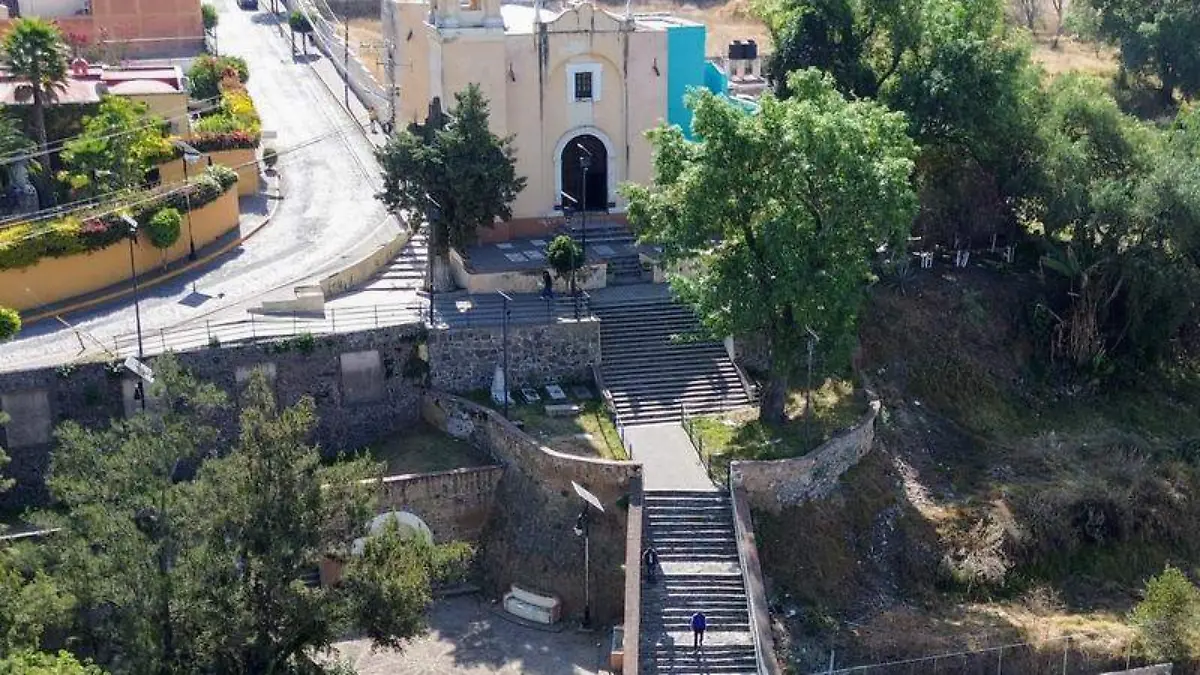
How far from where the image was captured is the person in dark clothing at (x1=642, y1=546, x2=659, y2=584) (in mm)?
34250

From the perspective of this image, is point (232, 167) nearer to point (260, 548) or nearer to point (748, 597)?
point (260, 548)

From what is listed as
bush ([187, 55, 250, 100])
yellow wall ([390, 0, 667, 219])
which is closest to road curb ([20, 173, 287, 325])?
yellow wall ([390, 0, 667, 219])

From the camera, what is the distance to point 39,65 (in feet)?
153

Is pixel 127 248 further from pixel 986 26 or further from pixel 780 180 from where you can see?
pixel 986 26

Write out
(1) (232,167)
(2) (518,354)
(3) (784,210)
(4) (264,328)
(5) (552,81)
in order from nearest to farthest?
(3) (784,210) → (4) (264,328) → (2) (518,354) → (5) (552,81) → (1) (232,167)

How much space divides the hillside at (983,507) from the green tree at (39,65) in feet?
94.8

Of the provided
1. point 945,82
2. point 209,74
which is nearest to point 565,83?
point 945,82

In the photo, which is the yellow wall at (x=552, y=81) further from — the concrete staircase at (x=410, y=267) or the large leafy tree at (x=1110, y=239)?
the large leafy tree at (x=1110, y=239)

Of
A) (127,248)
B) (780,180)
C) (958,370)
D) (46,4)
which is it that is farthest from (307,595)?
(46,4)

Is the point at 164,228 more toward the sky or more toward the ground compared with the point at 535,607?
more toward the sky

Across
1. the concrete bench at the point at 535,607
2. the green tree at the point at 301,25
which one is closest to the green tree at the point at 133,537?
the concrete bench at the point at 535,607

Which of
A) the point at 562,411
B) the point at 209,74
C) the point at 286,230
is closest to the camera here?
the point at 562,411

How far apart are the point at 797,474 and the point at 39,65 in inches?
1159

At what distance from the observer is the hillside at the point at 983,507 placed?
34.7m
